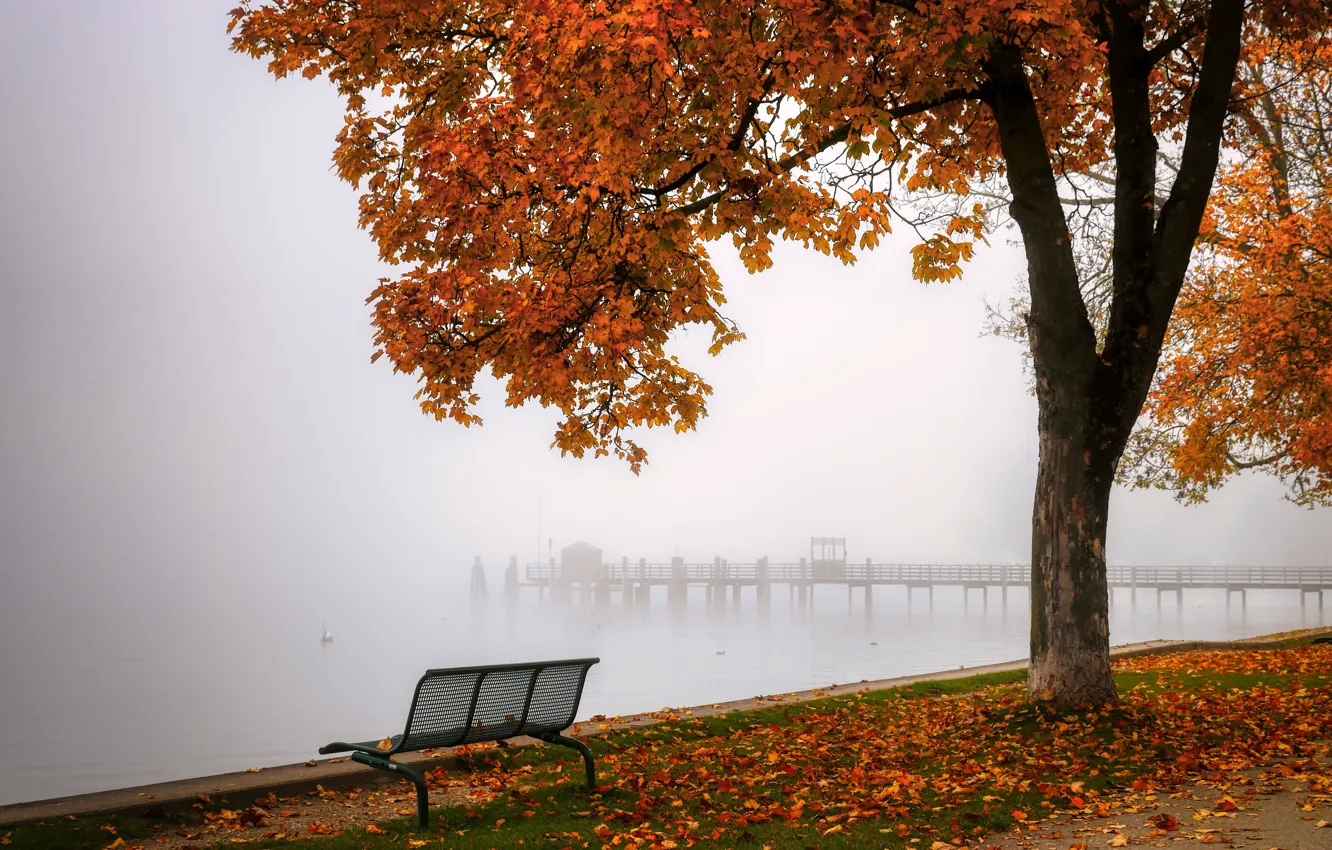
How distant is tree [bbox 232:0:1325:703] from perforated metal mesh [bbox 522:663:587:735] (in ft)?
9.93

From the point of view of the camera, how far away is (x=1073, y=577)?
862 centimetres

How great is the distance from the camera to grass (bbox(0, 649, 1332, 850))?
5.64m

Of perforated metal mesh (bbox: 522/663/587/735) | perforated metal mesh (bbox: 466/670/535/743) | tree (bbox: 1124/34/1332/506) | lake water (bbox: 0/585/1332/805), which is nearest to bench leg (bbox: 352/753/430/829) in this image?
perforated metal mesh (bbox: 466/670/535/743)

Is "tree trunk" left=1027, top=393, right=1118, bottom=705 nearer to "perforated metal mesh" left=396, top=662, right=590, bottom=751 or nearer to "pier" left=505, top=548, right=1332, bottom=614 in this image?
"perforated metal mesh" left=396, top=662, right=590, bottom=751

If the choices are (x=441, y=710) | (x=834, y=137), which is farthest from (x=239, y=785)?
(x=834, y=137)

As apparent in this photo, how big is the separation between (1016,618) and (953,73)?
2934 inches

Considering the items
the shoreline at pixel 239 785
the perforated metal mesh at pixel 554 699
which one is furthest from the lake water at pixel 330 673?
the perforated metal mesh at pixel 554 699

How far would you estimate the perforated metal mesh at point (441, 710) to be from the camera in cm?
606

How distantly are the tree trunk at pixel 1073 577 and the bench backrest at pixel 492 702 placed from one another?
393 centimetres

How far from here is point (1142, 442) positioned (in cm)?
2050

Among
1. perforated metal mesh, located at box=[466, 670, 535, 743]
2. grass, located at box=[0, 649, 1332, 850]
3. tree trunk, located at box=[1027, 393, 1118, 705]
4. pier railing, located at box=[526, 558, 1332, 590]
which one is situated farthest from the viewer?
pier railing, located at box=[526, 558, 1332, 590]

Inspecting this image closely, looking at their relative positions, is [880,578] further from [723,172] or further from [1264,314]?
[723,172]

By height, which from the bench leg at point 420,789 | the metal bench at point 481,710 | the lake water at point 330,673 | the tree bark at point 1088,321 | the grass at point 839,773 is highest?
the tree bark at point 1088,321

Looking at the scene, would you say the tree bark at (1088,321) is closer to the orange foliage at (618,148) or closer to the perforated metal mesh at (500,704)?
the orange foliage at (618,148)
